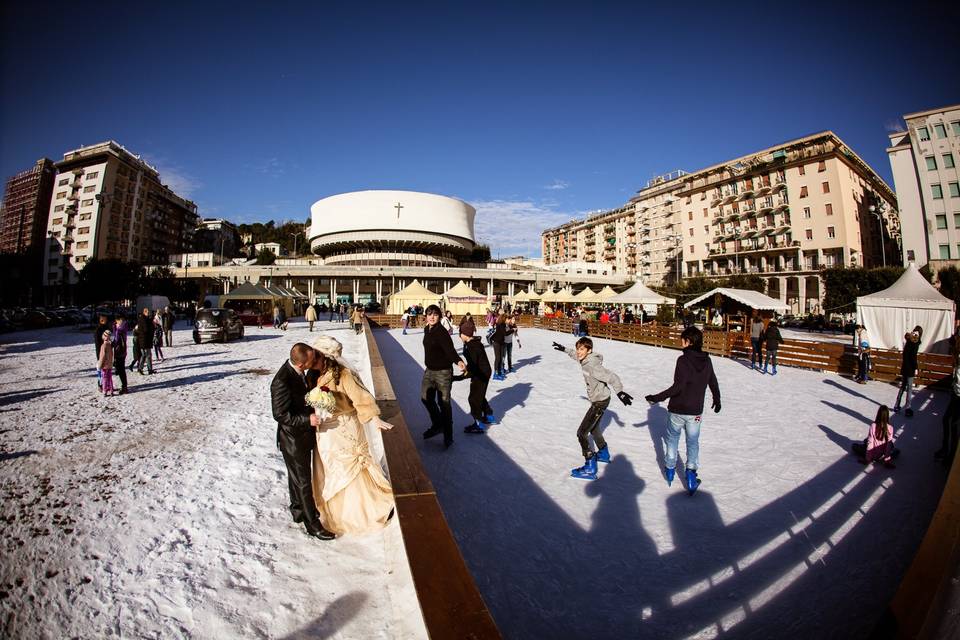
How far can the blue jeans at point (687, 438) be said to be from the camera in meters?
3.86

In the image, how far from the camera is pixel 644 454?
4961 mm

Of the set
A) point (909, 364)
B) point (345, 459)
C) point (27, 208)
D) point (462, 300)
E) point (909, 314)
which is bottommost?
point (345, 459)

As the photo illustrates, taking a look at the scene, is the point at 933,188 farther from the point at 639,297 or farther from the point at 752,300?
the point at 639,297

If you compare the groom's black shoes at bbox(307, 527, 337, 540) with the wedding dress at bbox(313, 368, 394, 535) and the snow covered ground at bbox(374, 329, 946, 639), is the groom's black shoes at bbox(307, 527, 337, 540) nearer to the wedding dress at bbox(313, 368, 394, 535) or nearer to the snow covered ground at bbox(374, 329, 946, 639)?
the wedding dress at bbox(313, 368, 394, 535)

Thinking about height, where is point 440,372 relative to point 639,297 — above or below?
below

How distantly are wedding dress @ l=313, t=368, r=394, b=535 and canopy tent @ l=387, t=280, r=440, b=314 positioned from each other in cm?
2236

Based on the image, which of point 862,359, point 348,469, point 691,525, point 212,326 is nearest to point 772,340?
point 862,359

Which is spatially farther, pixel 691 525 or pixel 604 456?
pixel 604 456

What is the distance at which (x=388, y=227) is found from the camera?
222 ft

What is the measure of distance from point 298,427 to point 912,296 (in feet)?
58.3

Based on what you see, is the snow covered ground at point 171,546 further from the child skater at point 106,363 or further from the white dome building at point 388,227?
the white dome building at point 388,227

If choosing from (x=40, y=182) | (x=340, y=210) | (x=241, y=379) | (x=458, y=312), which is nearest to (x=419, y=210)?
(x=340, y=210)

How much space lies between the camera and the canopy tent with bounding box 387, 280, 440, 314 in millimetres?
26020

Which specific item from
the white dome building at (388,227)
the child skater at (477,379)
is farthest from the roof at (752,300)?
the white dome building at (388,227)
